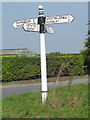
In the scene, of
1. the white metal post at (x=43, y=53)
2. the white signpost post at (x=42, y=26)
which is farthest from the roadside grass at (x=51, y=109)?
the white signpost post at (x=42, y=26)

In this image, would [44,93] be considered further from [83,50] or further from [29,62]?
[83,50]

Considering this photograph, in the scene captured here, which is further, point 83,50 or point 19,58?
point 83,50

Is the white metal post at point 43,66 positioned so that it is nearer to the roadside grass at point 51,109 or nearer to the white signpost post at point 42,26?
the white signpost post at point 42,26

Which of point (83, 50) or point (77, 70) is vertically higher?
point (83, 50)

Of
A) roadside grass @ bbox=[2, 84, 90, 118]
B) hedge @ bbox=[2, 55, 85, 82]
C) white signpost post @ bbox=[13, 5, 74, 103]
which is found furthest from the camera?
hedge @ bbox=[2, 55, 85, 82]

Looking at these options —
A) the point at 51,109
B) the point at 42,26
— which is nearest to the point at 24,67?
the point at 42,26

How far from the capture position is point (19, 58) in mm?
20484

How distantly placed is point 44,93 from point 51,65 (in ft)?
49.3

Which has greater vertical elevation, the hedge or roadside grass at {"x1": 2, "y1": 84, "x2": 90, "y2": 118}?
the hedge

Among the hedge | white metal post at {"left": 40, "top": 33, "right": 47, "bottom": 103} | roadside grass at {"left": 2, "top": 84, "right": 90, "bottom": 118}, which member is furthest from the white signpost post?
the hedge

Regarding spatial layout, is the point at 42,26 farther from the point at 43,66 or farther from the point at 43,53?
the point at 43,66

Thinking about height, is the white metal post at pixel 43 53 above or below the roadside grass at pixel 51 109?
above

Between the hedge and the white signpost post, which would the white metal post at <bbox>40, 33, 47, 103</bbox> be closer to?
the white signpost post

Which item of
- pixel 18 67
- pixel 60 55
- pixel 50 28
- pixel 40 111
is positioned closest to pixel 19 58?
pixel 18 67
